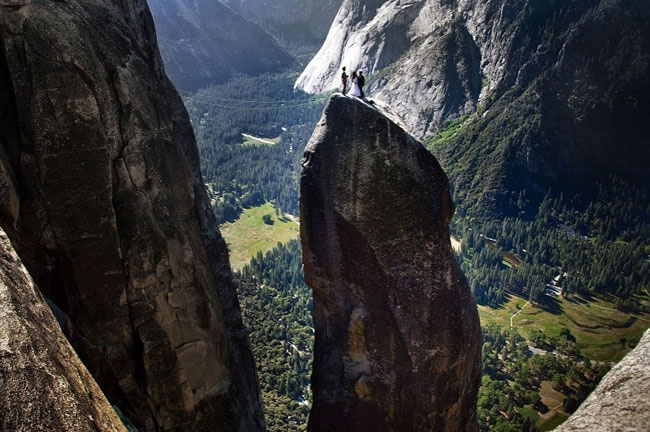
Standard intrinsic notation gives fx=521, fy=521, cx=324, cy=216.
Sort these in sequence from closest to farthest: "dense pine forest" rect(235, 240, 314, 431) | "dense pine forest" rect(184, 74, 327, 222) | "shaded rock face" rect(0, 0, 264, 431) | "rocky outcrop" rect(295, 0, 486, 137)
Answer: "shaded rock face" rect(0, 0, 264, 431) → "dense pine forest" rect(235, 240, 314, 431) → "dense pine forest" rect(184, 74, 327, 222) → "rocky outcrop" rect(295, 0, 486, 137)

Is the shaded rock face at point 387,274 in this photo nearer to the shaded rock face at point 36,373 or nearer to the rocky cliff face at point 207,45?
the shaded rock face at point 36,373

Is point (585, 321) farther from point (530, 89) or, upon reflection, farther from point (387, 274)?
point (387, 274)

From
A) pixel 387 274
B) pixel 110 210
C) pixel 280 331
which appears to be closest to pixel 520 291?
pixel 280 331

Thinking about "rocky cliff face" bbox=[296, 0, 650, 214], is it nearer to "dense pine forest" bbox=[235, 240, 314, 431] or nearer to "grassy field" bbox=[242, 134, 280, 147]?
"grassy field" bbox=[242, 134, 280, 147]

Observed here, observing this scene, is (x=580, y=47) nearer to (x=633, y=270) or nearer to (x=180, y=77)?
(x=633, y=270)

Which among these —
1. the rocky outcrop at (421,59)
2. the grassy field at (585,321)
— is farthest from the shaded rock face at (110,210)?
the rocky outcrop at (421,59)

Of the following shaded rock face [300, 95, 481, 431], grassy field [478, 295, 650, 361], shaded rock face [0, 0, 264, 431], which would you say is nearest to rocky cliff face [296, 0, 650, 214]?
grassy field [478, 295, 650, 361]

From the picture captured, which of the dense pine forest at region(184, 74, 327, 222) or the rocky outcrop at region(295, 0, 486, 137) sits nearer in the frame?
the dense pine forest at region(184, 74, 327, 222)
